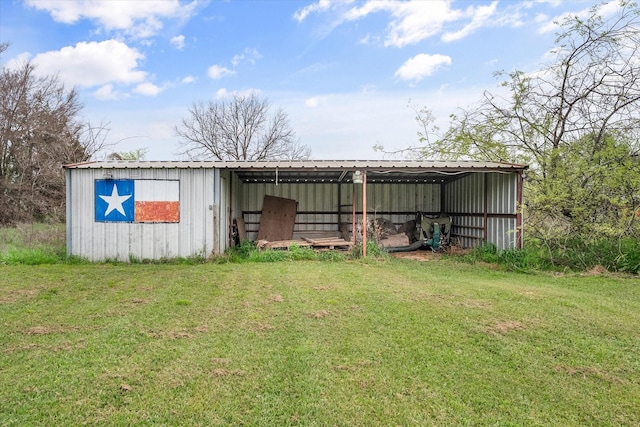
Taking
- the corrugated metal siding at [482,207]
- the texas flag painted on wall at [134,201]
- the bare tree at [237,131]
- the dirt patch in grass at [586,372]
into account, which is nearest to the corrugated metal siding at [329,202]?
the corrugated metal siding at [482,207]

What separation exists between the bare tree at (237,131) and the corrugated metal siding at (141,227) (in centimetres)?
1718

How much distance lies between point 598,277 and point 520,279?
1454mm

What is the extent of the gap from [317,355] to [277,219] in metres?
8.56

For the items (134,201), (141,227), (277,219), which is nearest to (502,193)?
(277,219)

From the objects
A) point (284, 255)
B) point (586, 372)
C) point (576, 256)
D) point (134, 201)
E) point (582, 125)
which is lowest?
point (586, 372)

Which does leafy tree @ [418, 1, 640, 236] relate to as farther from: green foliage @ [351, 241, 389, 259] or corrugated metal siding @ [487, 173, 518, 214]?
green foliage @ [351, 241, 389, 259]

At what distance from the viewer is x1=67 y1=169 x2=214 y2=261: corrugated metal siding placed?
318 inches

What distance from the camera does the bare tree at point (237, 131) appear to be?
995 inches

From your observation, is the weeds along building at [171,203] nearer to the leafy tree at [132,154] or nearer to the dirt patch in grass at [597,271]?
the dirt patch in grass at [597,271]

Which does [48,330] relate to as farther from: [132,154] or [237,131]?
[237,131]

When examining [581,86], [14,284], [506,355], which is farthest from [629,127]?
[14,284]

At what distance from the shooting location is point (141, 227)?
Answer: 8.10m

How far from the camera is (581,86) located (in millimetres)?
9180

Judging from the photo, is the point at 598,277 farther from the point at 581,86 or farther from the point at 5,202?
the point at 5,202
